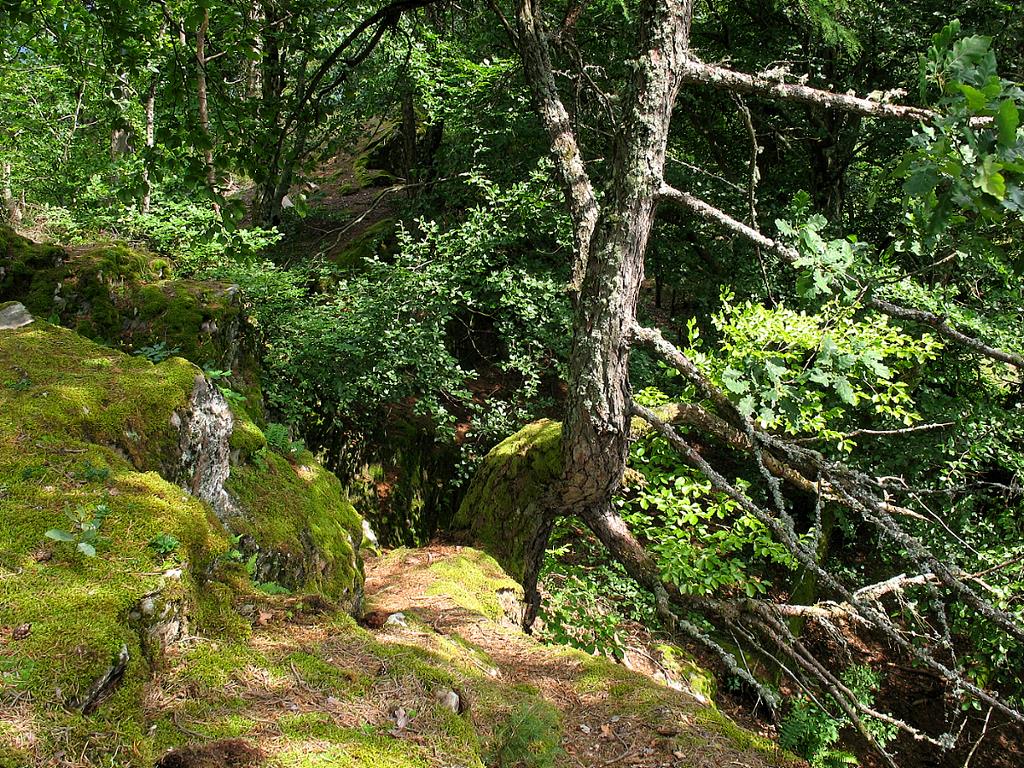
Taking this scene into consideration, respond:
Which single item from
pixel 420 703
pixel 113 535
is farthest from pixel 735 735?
pixel 113 535

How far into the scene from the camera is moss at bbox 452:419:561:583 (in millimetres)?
4973

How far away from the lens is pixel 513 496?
523 cm

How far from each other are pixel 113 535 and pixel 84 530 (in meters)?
0.09

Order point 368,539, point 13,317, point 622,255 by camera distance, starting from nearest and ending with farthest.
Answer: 1. point 622,255
2. point 13,317
3. point 368,539

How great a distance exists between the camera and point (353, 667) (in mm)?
2559

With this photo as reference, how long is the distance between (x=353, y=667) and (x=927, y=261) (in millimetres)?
7737

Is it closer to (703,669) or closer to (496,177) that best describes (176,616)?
(703,669)

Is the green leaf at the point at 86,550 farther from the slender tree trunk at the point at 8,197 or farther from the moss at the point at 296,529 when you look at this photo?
the slender tree trunk at the point at 8,197

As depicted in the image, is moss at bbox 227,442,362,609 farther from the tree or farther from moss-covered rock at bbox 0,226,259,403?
the tree

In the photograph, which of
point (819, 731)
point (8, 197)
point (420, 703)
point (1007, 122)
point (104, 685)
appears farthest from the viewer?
point (8, 197)

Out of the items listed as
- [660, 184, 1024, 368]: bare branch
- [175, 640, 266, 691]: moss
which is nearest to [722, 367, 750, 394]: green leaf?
[660, 184, 1024, 368]: bare branch

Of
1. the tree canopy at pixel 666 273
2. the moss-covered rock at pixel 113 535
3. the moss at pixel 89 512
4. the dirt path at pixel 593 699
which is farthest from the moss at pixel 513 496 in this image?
the moss at pixel 89 512

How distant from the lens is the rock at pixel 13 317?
4.04 m

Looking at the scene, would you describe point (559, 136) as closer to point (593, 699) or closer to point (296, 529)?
point (296, 529)
